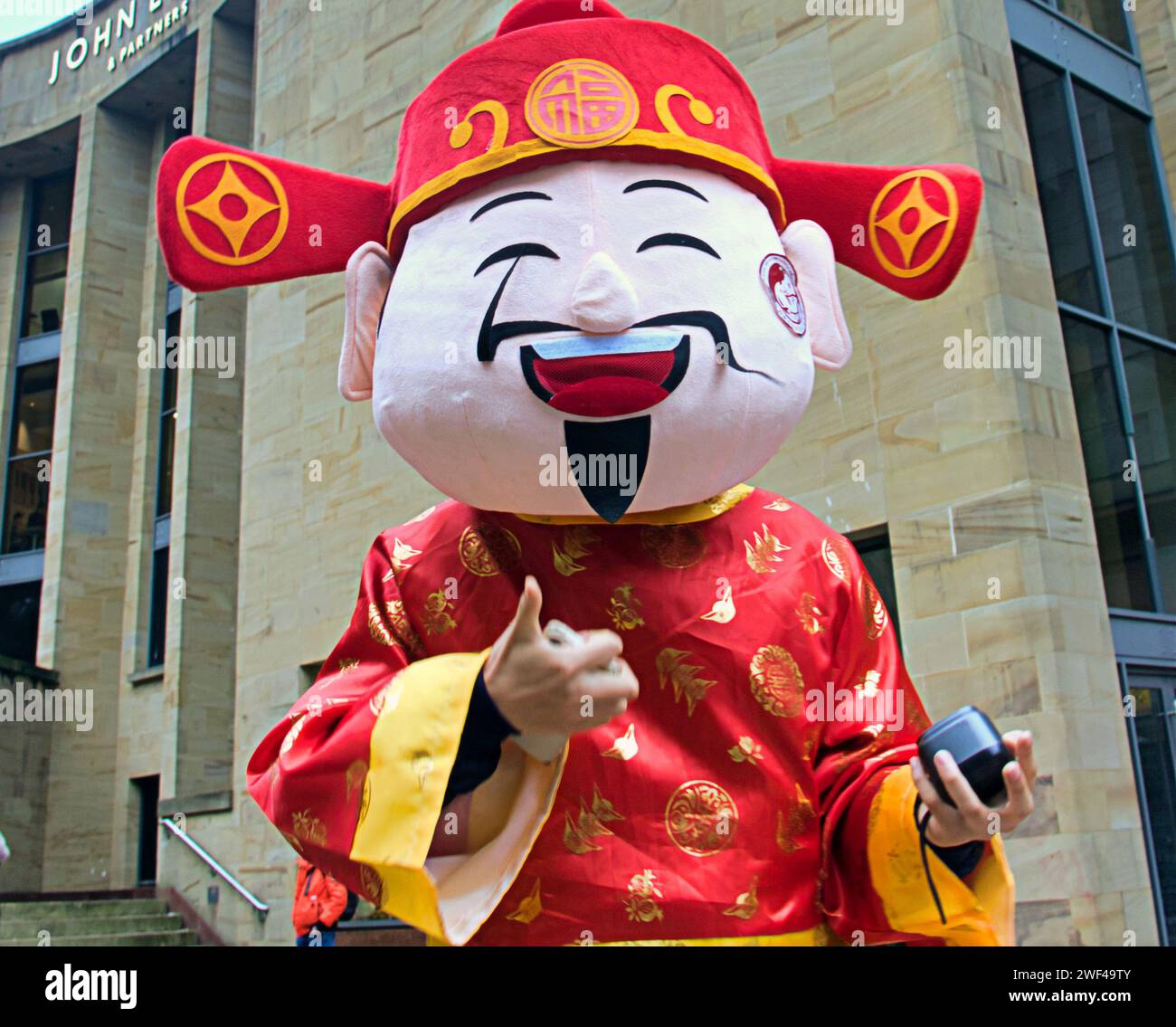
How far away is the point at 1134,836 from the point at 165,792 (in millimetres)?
10420

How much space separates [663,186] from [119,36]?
18191 mm

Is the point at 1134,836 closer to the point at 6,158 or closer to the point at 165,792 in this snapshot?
the point at 165,792

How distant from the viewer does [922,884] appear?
230 cm

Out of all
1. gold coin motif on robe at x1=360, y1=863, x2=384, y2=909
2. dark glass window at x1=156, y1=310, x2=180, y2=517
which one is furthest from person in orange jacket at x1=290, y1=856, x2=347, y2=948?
dark glass window at x1=156, y1=310, x2=180, y2=517

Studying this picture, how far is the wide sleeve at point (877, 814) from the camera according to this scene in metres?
2.28

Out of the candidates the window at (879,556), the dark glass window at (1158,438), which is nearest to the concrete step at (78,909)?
the window at (879,556)

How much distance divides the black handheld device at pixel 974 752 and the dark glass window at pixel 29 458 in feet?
60.8

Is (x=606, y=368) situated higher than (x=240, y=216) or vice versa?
(x=240, y=216)

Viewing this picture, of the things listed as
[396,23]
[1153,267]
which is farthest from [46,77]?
[1153,267]

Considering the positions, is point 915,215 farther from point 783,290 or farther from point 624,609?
point 624,609

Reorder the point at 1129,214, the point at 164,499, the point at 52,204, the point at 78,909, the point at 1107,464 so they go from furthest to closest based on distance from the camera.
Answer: the point at 52,204
the point at 164,499
the point at 78,909
the point at 1129,214
the point at 1107,464

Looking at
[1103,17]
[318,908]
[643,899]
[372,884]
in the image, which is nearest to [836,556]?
[643,899]

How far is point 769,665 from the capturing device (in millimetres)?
2395

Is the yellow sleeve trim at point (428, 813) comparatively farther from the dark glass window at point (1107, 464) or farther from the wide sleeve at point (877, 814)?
the dark glass window at point (1107, 464)
